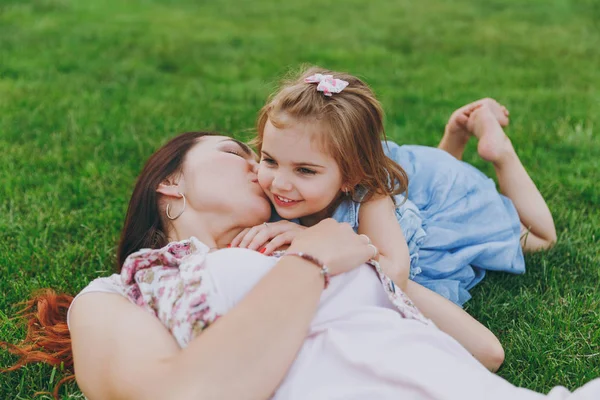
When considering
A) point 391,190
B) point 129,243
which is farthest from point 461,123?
point 129,243

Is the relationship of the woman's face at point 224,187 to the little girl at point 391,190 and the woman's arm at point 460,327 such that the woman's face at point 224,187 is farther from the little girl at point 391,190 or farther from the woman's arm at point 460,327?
the woman's arm at point 460,327

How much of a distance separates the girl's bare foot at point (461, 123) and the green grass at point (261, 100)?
64 centimetres

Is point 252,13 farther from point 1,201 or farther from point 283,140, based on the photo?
point 283,140

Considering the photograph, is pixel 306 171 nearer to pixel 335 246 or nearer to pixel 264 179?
pixel 264 179

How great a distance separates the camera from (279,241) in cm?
261

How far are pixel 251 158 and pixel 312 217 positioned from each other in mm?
374

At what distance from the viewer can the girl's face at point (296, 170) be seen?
2674mm

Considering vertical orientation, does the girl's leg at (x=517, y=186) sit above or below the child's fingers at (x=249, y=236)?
below

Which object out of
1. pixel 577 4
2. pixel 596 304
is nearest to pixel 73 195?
pixel 596 304

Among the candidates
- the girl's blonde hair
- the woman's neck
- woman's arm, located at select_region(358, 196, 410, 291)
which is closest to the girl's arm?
woman's arm, located at select_region(358, 196, 410, 291)

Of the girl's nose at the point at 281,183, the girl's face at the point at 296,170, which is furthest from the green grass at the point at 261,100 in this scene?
the girl's nose at the point at 281,183

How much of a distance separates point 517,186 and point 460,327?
122 centimetres

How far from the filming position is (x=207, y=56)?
24.1ft

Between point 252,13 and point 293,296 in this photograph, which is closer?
point 293,296
